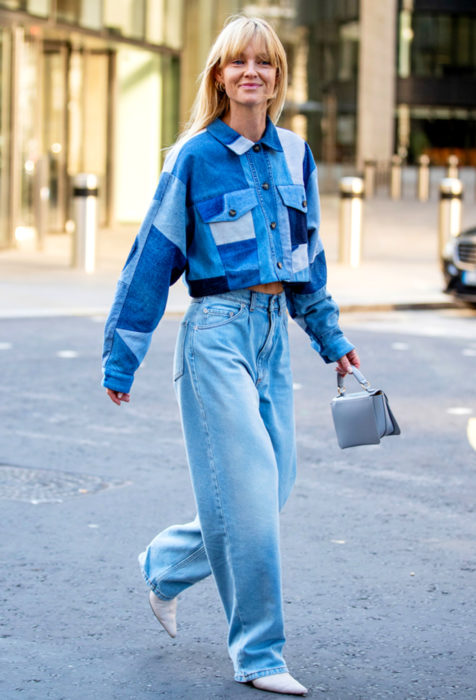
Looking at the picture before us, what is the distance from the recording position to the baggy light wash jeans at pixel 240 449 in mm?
3576

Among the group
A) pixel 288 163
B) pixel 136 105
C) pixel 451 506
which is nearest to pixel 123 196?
pixel 136 105

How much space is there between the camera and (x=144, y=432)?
291 inches

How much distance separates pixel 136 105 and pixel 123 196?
1.64 meters

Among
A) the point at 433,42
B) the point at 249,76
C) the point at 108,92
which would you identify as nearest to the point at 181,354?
the point at 249,76

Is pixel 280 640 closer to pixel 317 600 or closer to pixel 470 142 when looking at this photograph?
pixel 317 600

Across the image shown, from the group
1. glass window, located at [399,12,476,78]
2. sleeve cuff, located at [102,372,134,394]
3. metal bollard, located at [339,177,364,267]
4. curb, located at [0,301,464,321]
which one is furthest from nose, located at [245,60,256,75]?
glass window, located at [399,12,476,78]

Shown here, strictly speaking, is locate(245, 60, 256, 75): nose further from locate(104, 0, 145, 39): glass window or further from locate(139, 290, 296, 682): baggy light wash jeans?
locate(104, 0, 145, 39): glass window

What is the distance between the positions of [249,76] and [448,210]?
14705 mm

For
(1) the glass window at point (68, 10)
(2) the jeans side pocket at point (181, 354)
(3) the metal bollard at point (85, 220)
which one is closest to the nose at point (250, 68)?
(2) the jeans side pocket at point (181, 354)

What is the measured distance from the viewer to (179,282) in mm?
16078

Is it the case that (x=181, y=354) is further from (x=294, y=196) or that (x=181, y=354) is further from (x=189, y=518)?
(x=189, y=518)

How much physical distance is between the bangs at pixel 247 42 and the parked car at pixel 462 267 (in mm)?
10135

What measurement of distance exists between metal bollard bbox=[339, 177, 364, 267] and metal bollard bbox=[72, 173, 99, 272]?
3.33 m

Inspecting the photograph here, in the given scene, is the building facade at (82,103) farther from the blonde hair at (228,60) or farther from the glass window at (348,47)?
the glass window at (348,47)
